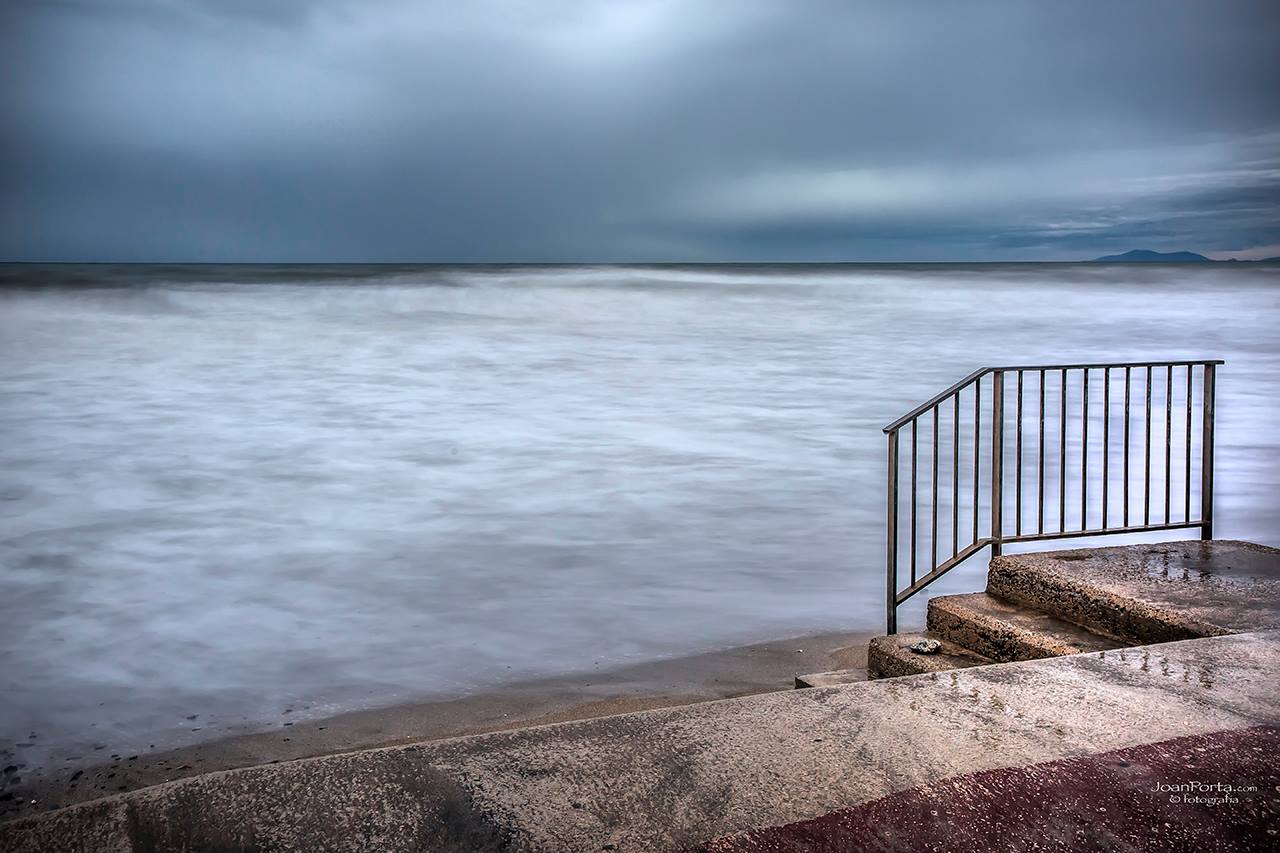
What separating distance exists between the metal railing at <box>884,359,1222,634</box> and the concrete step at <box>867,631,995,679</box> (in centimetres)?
21

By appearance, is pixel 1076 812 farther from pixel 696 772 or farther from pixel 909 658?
pixel 909 658

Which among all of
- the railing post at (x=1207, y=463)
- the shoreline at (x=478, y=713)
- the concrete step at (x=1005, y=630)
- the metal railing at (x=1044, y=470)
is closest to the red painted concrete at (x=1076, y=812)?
the concrete step at (x=1005, y=630)

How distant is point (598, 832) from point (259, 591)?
195 inches

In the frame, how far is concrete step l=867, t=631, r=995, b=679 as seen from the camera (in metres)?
4.45

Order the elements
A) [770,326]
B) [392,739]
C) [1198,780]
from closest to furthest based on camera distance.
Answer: [1198,780], [392,739], [770,326]

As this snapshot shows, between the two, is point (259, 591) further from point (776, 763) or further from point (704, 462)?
point (704, 462)

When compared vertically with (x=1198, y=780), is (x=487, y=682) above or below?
below

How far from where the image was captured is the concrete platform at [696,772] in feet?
7.82

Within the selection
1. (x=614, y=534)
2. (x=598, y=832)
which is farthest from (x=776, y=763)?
(x=614, y=534)

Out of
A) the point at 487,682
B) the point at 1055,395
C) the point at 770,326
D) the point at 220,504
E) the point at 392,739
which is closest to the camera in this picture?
the point at 392,739

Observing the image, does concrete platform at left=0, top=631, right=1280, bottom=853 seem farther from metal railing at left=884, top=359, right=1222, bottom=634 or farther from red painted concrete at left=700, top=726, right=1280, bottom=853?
metal railing at left=884, top=359, right=1222, bottom=634

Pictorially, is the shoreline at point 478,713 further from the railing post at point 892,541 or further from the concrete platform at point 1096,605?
the concrete platform at point 1096,605

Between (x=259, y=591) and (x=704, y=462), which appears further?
(x=704, y=462)

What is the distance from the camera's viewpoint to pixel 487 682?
5223 mm
